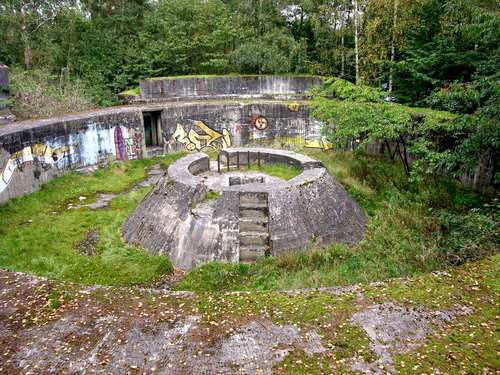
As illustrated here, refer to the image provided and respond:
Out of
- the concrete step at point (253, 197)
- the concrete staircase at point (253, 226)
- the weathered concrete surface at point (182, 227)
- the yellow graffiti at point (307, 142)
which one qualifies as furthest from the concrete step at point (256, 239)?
the yellow graffiti at point (307, 142)

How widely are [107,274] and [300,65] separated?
17.6m

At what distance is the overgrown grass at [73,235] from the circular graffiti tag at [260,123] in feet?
21.2

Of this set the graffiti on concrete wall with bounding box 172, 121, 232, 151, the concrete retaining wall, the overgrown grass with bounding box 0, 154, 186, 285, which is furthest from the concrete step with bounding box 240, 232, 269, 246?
the graffiti on concrete wall with bounding box 172, 121, 232, 151

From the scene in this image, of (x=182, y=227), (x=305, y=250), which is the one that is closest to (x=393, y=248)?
(x=305, y=250)

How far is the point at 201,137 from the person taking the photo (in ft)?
65.5

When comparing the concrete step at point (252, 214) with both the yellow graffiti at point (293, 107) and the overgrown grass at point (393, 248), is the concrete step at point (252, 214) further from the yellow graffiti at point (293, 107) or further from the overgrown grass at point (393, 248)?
the yellow graffiti at point (293, 107)

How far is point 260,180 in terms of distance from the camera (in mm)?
12383

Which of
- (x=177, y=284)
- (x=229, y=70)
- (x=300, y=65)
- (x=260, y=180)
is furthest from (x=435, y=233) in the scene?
(x=229, y=70)

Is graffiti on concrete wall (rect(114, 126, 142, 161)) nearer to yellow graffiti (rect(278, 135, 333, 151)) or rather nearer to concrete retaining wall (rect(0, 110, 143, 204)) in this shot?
concrete retaining wall (rect(0, 110, 143, 204))

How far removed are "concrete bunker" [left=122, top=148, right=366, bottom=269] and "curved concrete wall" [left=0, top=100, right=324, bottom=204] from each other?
535 centimetres

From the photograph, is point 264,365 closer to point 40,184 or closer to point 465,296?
point 465,296

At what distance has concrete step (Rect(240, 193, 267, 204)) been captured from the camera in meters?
10.1

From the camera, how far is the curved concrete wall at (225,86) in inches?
880

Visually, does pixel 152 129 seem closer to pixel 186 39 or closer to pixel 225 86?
pixel 225 86
